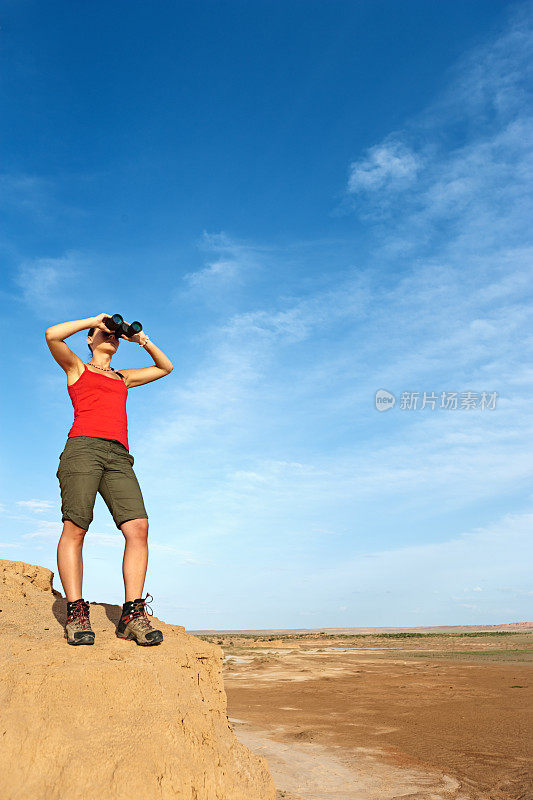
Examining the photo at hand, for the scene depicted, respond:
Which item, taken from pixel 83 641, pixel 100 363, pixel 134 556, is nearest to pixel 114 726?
pixel 83 641

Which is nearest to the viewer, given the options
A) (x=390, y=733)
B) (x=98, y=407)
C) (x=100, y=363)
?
(x=98, y=407)

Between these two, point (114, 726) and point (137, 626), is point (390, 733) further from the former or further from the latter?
point (114, 726)

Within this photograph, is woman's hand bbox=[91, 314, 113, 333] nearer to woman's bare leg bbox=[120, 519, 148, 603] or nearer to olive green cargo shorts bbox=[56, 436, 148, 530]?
olive green cargo shorts bbox=[56, 436, 148, 530]

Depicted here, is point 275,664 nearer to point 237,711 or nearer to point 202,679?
point 237,711

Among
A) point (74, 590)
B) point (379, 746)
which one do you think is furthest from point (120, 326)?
point (379, 746)

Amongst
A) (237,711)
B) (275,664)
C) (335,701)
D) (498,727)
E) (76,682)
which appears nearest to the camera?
(76,682)

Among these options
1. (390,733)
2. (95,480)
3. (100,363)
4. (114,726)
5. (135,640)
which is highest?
(100,363)

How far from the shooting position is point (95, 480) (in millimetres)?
3773

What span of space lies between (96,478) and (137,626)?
3.37 ft

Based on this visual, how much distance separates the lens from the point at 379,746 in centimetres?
613

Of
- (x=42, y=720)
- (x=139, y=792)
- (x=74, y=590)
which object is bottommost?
(x=139, y=792)

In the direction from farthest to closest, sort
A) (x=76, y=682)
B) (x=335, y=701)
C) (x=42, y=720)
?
(x=335, y=701), (x=76, y=682), (x=42, y=720)

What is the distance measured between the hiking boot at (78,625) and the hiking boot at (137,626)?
268 millimetres

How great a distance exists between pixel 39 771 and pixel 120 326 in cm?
280
